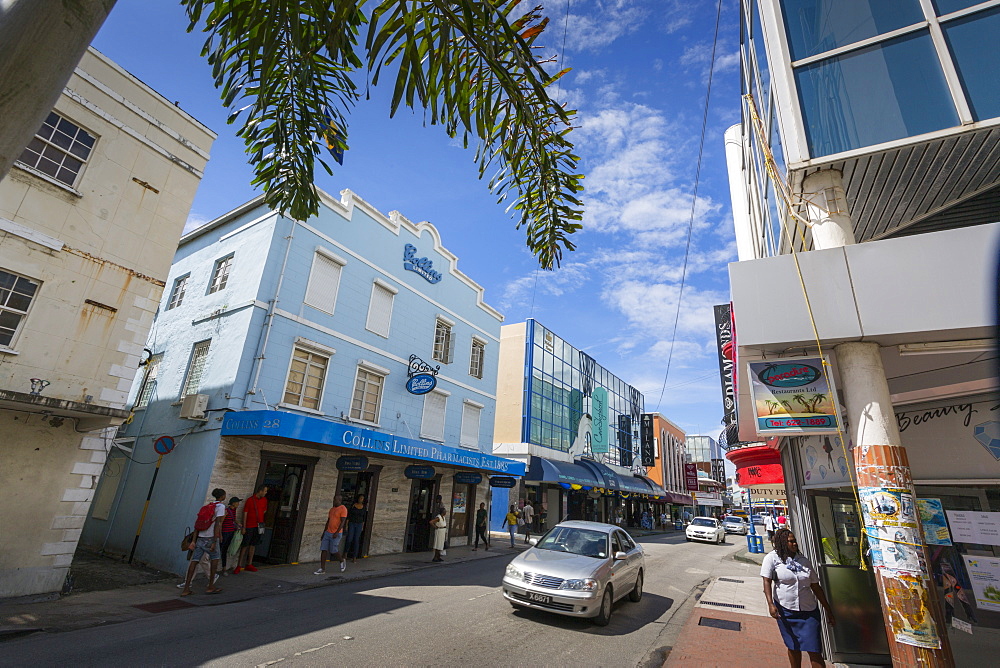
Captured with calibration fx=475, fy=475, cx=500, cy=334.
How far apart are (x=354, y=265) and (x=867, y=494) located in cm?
1383

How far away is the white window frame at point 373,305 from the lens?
15375 mm

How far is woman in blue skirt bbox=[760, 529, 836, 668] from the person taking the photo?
5.36 metres

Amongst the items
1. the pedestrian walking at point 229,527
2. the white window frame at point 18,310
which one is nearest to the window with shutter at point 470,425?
the pedestrian walking at point 229,527

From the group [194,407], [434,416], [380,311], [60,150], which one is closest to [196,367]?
[194,407]

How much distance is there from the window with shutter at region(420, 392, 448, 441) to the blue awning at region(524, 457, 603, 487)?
7.86 meters

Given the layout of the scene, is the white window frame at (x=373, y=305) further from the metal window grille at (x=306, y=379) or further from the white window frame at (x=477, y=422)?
the white window frame at (x=477, y=422)

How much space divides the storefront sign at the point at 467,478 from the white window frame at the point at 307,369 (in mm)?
6694

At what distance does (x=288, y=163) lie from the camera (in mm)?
4137

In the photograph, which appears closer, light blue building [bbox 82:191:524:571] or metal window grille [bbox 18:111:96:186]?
metal window grille [bbox 18:111:96:186]

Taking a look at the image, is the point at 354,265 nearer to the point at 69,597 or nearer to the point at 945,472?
the point at 69,597

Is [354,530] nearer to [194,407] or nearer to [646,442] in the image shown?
[194,407]

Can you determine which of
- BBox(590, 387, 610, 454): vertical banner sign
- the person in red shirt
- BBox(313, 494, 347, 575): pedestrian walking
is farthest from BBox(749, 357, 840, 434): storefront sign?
BBox(590, 387, 610, 454): vertical banner sign

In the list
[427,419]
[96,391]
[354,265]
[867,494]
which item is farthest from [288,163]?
[427,419]

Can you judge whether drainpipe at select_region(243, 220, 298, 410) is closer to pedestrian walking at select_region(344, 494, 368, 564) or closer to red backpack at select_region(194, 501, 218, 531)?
red backpack at select_region(194, 501, 218, 531)
